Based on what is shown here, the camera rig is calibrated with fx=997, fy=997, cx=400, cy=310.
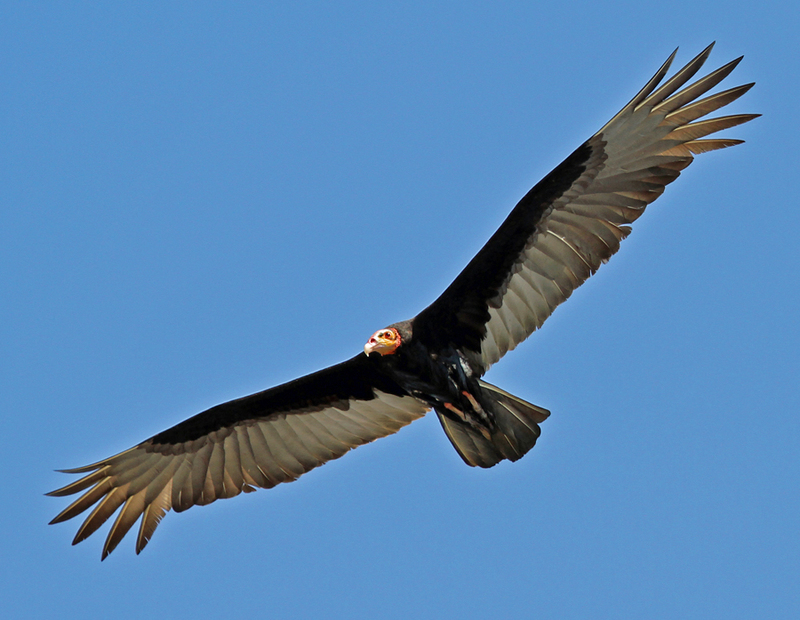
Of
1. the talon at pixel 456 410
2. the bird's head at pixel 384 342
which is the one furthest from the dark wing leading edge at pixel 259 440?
the bird's head at pixel 384 342

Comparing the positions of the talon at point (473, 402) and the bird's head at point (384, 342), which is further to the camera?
the talon at point (473, 402)

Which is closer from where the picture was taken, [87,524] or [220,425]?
[87,524]

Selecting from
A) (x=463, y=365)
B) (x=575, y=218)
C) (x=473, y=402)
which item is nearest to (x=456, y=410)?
(x=473, y=402)

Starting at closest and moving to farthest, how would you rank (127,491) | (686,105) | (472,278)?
1. (686,105)
2. (472,278)
3. (127,491)

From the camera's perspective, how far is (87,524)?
31.3ft

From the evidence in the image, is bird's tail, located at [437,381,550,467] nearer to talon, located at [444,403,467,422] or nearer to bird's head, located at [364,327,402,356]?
talon, located at [444,403,467,422]

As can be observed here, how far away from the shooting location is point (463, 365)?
9.10 meters

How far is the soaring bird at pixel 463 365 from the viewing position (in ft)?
27.8

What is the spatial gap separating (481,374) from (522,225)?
56.8 inches

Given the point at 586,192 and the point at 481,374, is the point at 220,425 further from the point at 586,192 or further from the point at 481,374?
the point at 586,192

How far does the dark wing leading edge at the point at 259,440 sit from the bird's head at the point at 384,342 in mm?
929

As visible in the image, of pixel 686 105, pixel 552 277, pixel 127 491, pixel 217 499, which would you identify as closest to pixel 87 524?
pixel 127 491

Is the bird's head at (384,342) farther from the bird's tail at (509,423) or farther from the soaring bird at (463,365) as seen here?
the bird's tail at (509,423)

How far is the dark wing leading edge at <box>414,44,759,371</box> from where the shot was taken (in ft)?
27.4
